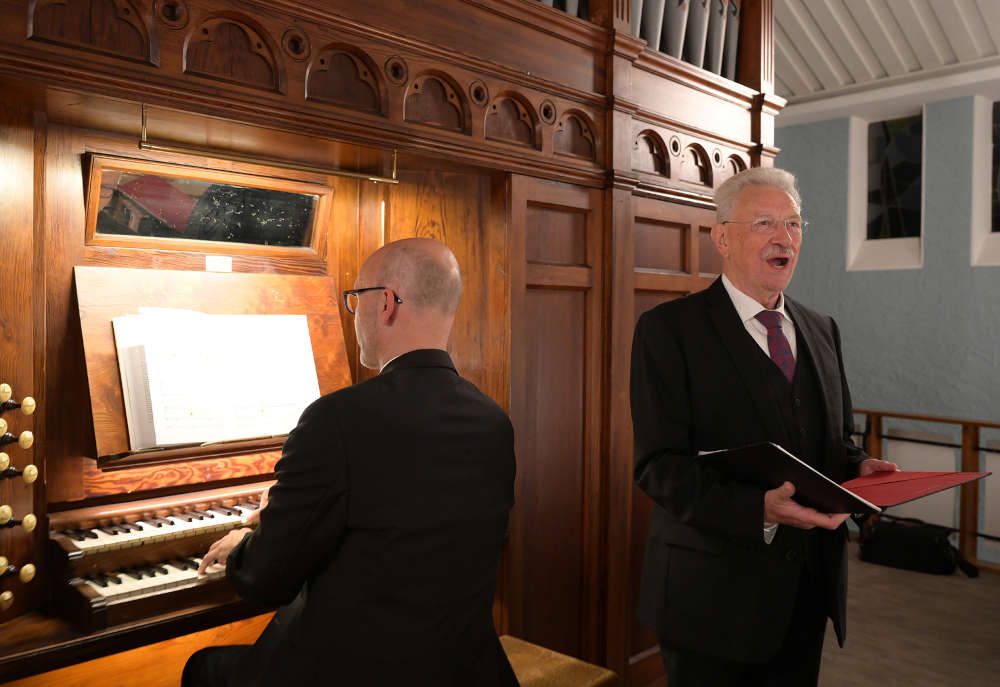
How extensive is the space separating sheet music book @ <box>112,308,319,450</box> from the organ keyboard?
209 millimetres

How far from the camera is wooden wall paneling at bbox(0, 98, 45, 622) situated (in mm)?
2012

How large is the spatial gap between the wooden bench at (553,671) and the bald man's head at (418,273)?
1150 millimetres

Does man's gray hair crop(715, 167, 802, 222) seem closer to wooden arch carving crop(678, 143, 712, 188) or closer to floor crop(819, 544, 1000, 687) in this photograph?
wooden arch carving crop(678, 143, 712, 188)

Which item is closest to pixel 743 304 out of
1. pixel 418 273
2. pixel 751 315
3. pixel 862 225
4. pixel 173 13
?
pixel 751 315

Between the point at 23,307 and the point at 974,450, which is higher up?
the point at 23,307

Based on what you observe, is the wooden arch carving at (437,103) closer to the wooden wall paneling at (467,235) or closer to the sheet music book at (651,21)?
the wooden wall paneling at (467,235)

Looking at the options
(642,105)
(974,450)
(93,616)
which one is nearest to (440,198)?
(642,105)

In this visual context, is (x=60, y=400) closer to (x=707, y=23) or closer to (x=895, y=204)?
(x=707, y=23)

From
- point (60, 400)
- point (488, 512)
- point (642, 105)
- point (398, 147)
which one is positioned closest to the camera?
point (488, 512)

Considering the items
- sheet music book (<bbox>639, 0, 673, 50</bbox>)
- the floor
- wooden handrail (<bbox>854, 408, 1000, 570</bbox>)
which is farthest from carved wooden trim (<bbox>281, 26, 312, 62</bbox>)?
wooden handrail (<bbox>854, 408, 1000, 570</bbox>)

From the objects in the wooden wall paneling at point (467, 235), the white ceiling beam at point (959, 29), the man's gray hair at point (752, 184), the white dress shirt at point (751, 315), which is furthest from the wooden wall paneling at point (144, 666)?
the white ceiling beam at point (959, 29)

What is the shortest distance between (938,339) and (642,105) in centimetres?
423

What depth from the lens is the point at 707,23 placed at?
11.7ft

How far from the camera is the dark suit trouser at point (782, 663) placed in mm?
2053
